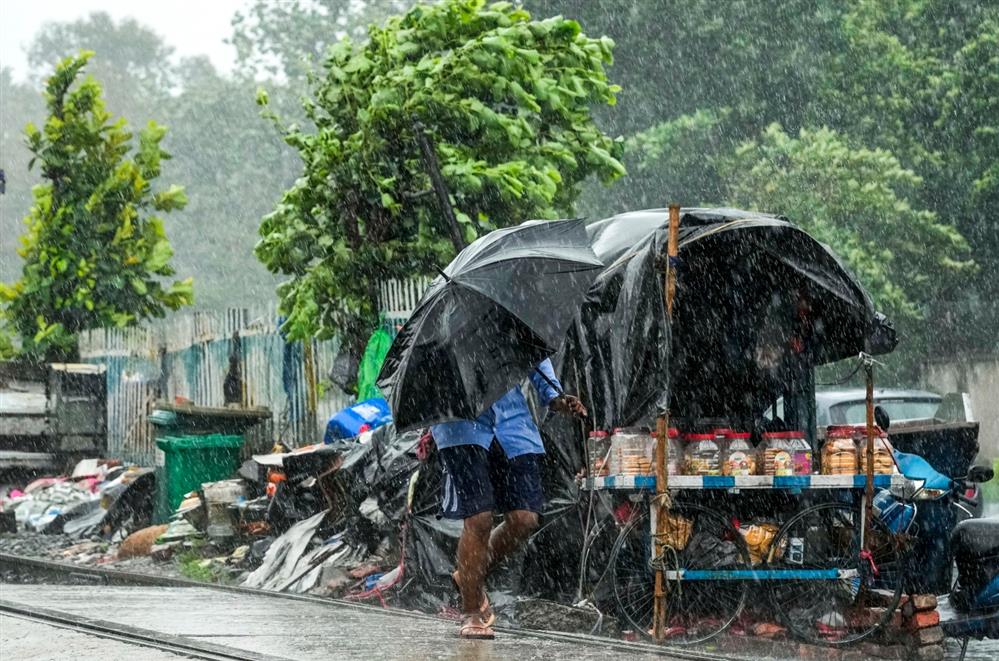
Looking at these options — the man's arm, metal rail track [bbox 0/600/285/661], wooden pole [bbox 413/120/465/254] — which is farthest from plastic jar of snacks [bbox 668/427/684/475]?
wooden pole [bbox 413/120/465/254]

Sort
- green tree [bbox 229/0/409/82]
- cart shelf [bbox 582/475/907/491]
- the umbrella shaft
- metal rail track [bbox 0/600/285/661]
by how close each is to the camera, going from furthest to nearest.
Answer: green tree [bbox 229/0/409/82], cart shelf [bbox 582/475/907/491], the umbrella shaft, metal rail track [bbox 0/600/285/661]

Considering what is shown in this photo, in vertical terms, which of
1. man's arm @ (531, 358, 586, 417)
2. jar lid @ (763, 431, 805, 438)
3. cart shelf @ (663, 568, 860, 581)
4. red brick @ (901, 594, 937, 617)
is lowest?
red brick @ (901, 594, 937, 617)

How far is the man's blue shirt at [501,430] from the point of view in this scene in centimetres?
657

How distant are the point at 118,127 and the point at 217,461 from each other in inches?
344

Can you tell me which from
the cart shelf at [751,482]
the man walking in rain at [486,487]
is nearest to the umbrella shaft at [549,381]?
the man walking in rain at [486,487]

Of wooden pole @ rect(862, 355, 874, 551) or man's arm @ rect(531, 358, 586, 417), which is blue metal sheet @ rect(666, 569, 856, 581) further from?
man's arm @ rect(531, 358, 586, 417)

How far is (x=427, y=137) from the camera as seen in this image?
544 inches

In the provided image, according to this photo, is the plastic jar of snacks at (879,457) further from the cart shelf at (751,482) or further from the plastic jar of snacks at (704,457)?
the plastic jar of snacks at (704,457)

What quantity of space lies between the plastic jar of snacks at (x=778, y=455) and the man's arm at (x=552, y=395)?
1.62 meters

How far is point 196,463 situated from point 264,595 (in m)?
4.25

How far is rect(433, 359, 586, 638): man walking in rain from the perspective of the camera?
21.5 feet

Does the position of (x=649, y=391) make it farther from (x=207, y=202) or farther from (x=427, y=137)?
(x=207, y=202)

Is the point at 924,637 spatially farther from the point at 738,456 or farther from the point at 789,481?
the point at 738,456

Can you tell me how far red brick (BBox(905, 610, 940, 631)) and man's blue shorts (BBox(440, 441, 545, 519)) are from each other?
2.86 metres
